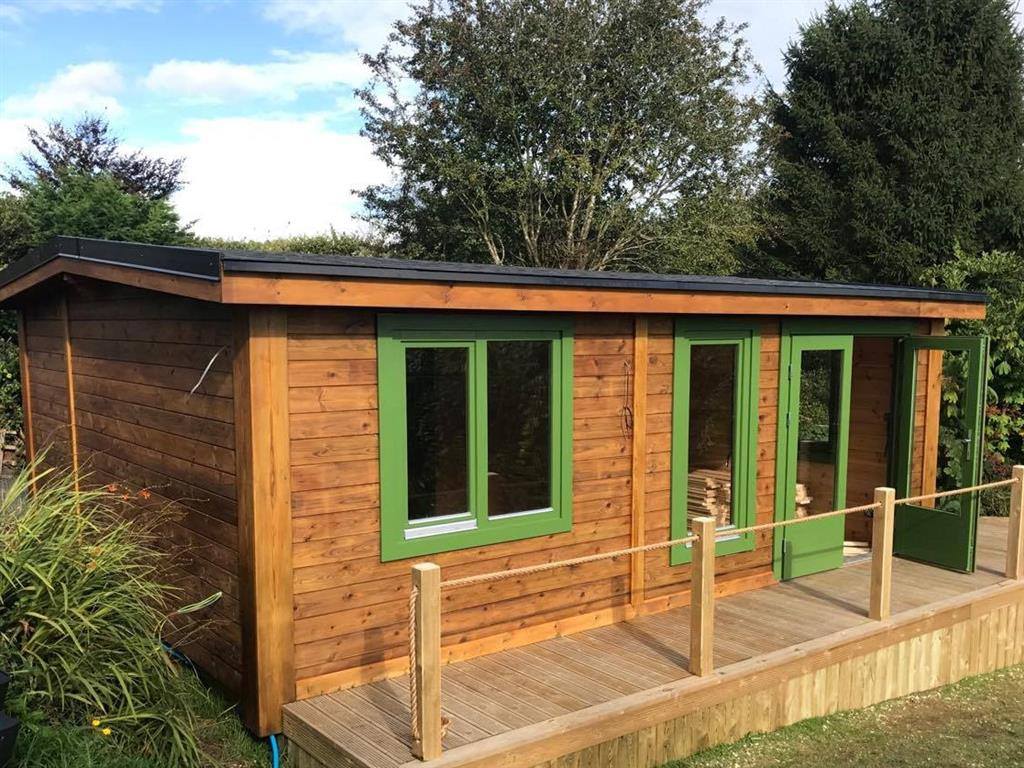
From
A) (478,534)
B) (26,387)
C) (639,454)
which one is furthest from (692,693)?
(26,387)

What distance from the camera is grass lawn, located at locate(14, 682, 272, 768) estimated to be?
12.2 ft

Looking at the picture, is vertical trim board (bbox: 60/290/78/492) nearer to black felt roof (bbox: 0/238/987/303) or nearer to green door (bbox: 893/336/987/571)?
black felt roof (bbox: 0/238/987/303)

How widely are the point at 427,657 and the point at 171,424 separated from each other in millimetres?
2481

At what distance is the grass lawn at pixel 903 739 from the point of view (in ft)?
16.6

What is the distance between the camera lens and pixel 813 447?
7.59m

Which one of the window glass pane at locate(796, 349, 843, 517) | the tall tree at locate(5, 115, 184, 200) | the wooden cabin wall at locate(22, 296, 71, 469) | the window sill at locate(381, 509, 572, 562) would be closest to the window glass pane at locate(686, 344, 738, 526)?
the window glass pane at locate(796, 349, 843, 517)

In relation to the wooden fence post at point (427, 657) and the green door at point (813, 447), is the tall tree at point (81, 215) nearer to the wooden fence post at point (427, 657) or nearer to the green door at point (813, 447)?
the green door at point (813, 447)

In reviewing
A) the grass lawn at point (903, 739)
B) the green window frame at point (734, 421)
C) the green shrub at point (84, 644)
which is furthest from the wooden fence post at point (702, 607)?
the green shrub at point (84, 644)

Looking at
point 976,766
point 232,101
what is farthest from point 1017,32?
point 232,101

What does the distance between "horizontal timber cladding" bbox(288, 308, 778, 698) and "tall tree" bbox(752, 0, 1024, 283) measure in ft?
44.8

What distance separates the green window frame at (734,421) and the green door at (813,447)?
37 cm

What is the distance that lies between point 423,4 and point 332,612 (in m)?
19.3

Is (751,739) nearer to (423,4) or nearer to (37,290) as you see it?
(37,290)

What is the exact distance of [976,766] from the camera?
5129mm
